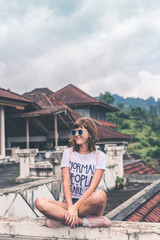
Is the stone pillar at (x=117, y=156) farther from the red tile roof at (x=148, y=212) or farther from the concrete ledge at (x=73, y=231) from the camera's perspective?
the concrete ledge at (x=73, y=231)

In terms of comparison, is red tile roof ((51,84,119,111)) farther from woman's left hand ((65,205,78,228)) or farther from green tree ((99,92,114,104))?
green tree ((99,92,114,104))

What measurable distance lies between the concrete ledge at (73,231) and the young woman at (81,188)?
0.07 metres

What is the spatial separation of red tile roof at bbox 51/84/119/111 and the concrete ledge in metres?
22.2

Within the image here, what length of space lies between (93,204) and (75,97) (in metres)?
25.0

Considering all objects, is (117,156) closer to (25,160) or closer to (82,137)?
(25,160)

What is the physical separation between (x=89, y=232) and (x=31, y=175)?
526 centimetres

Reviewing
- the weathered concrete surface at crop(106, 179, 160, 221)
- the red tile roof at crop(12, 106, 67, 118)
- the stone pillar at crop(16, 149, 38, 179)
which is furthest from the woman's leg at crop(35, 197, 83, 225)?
the red tile roof at crop(12, 106, 67, 118)

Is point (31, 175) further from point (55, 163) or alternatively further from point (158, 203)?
point (158, 203)

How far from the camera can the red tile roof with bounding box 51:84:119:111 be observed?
25.6m

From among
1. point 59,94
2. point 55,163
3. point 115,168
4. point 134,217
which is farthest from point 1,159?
point 59,94

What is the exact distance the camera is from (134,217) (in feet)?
19.5

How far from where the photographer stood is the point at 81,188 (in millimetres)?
3254

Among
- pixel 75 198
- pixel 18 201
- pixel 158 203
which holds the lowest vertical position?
pixel 158 203

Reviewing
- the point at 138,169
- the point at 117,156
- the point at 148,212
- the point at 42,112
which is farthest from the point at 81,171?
the point at 42,112
